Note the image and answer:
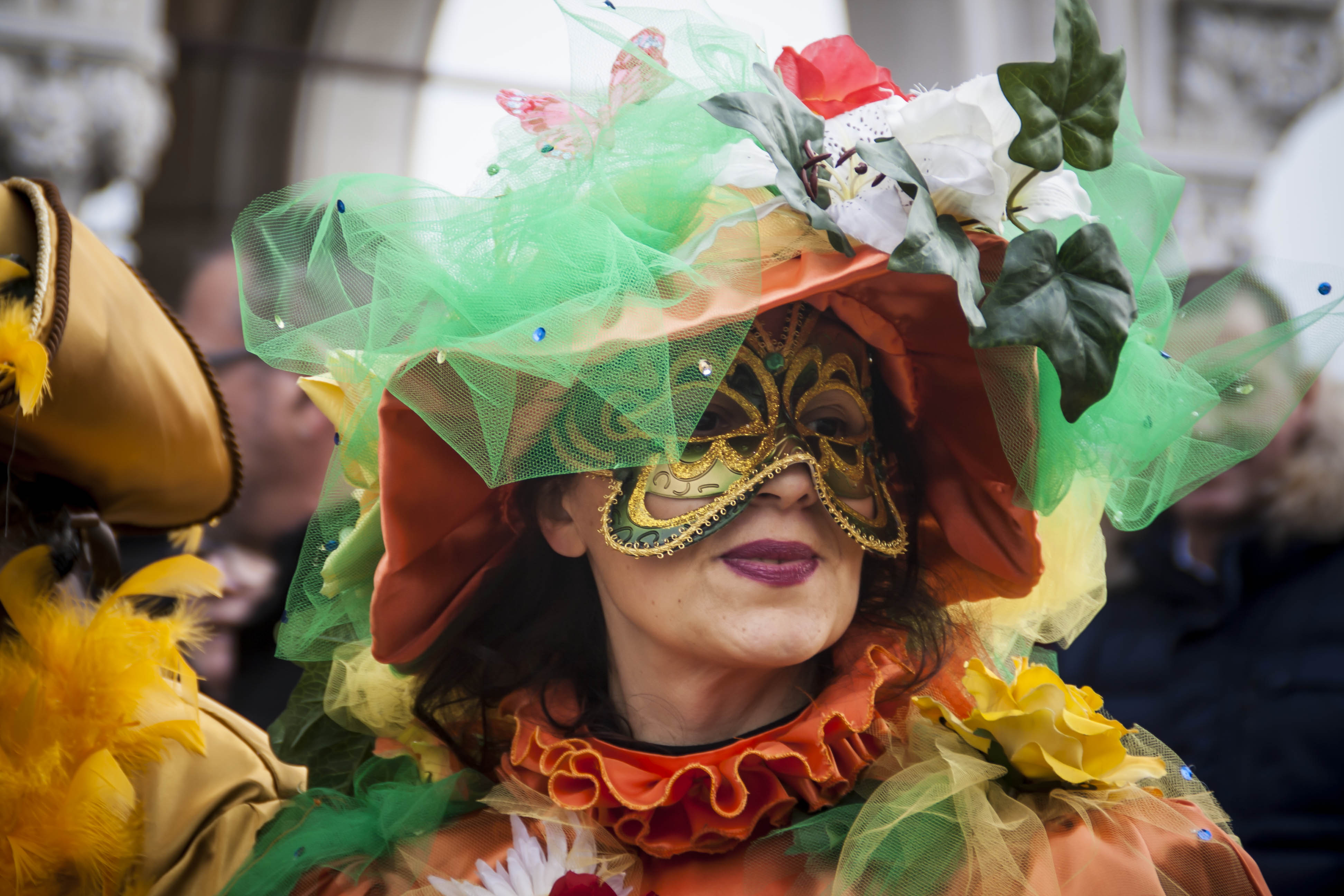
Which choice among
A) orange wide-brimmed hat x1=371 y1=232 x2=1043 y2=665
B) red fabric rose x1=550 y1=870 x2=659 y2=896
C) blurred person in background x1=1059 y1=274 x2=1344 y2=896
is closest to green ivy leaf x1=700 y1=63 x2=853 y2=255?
orange wide-brimmed hat x1=371 y1=232 x2=1043 y2=665

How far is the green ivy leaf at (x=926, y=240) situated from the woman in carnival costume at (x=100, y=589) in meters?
0.90

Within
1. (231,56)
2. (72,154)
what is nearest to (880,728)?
(72,154)

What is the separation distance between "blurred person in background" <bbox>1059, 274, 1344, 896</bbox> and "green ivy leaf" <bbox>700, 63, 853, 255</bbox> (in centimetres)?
106

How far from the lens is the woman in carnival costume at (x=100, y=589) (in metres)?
1.35

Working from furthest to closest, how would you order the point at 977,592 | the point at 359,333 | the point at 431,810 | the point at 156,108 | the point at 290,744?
the point at 156,108, the point at 290,744, the point at 977,592, the point at 431,810, the point at 359,333

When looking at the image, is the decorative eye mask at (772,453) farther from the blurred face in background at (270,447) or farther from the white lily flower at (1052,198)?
the blurred face in background at (270,447)

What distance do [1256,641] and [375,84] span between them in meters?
5.13

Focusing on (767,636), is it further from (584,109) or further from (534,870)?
(584,109)

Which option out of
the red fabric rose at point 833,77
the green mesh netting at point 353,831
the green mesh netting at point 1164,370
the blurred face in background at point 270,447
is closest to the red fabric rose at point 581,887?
the green mesh netting at point 353,831

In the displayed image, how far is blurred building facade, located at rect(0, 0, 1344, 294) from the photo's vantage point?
4.49m

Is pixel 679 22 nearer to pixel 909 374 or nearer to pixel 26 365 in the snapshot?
pixel 909 374

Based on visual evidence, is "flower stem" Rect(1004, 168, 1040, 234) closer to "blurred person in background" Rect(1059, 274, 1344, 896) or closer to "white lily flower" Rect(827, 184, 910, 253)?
"white lily flower" Rect(827, 184, 910, 253)

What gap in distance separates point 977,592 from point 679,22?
33.0 inches

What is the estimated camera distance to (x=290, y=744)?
175cm
